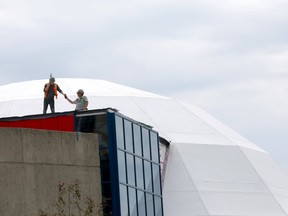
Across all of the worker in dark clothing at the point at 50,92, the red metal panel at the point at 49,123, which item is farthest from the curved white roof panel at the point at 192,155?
the red metal panel at the point at 49,123

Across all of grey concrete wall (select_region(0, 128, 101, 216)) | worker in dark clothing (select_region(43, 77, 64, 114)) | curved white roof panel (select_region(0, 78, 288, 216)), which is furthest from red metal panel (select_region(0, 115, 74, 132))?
curved white roof panel (select_region(0, 78, 288, 216))

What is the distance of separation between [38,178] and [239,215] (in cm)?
2381

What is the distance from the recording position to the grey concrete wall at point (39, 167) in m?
36.4

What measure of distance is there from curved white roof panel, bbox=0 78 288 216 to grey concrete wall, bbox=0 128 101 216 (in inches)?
749

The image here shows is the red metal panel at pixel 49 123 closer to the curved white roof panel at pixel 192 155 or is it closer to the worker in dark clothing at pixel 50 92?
the worker in dark clothing at pixel 50 92

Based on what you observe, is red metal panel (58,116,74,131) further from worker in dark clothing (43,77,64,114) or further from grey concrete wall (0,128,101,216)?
worker in dark clothing (43,77,64,114)

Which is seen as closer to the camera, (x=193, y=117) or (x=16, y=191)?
(x=16, y=191)

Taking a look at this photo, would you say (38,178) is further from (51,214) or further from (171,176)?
(171,176)

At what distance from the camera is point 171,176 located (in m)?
61.8

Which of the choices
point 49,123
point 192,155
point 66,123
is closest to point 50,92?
point 49,123

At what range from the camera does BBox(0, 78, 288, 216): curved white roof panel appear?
61.1 metres

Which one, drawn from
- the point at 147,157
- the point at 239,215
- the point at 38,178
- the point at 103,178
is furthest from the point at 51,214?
the point at 239,215

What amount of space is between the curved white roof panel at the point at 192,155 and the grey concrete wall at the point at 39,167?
62.4 ft

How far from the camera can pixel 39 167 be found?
37844mm
